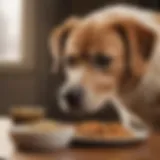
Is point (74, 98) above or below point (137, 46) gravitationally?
below

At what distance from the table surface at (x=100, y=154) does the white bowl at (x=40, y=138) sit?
26 mm

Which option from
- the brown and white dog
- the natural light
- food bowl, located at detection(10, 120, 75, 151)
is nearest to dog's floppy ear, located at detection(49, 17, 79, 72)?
the brown and white dog

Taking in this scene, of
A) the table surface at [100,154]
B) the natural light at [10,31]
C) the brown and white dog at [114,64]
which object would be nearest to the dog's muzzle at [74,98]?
the brown and white dog at [114,64]

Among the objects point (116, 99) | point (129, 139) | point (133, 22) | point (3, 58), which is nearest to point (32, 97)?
point (3, 58)

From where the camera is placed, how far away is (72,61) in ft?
6.78

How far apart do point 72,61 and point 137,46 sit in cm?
26

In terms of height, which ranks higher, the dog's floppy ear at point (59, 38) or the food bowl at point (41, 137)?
the dog's floppy ear at point (59, 38)

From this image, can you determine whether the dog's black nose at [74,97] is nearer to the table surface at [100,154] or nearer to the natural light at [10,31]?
the natural light at [10,31]

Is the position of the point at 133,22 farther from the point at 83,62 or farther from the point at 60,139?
the point at 60,139

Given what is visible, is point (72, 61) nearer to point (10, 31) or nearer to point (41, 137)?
point (10, 31)

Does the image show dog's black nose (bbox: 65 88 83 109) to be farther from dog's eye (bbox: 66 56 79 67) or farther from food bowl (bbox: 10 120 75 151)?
food bowl (bbox: 10 120 75 151)

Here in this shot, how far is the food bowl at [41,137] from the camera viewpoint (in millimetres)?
1215

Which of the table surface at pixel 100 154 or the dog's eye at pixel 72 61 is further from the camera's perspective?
the dog's eye at pixel 72 61

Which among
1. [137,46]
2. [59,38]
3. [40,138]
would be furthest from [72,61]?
[40,138]
